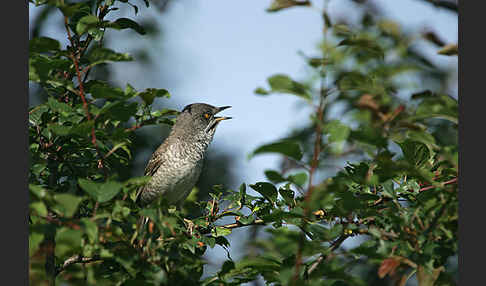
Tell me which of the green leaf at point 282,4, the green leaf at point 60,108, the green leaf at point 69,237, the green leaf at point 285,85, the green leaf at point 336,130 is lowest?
the green leaf at point 69,237

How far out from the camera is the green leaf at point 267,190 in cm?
282

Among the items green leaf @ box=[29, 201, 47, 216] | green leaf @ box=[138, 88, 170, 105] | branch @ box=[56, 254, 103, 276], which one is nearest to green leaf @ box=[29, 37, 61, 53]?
green leaf @ box=[138, 88, 170, 105]

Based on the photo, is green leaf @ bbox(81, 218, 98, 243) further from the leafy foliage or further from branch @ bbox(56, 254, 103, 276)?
branch @ bbox(56, 254, 103, 276)

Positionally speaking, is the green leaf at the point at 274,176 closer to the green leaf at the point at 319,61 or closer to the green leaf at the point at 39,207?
the green leaf at the point at 319,61

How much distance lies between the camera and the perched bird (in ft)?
16.9

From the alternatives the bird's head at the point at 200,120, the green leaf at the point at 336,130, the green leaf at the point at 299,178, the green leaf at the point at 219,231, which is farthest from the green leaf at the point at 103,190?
the bird's head at the point at 200,120

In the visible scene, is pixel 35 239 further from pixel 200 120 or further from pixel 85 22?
pixel 200 120

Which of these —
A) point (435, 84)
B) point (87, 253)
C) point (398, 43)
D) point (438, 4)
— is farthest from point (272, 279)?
point (435, 84)

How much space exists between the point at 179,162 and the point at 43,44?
3199 millimetres

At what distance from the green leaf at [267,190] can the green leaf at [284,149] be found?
3.62 feet

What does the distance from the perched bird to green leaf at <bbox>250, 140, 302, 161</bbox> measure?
3.51 meters

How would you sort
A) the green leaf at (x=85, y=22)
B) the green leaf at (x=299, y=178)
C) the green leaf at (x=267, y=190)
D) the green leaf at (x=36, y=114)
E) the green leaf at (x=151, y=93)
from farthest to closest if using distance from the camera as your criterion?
1. the green leaf at (x=267, y=190)
2. the green leaf at (x=36, y=114)
3. the green leaf at (x=151, y=93)
4. the green leaf at (x=85, y=22)
5. the green leaf at (x=299, y=178)

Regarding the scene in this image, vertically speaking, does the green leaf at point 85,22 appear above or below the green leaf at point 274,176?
above

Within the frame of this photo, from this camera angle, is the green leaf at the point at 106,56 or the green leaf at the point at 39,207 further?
the green leaf at the point at 106,56
